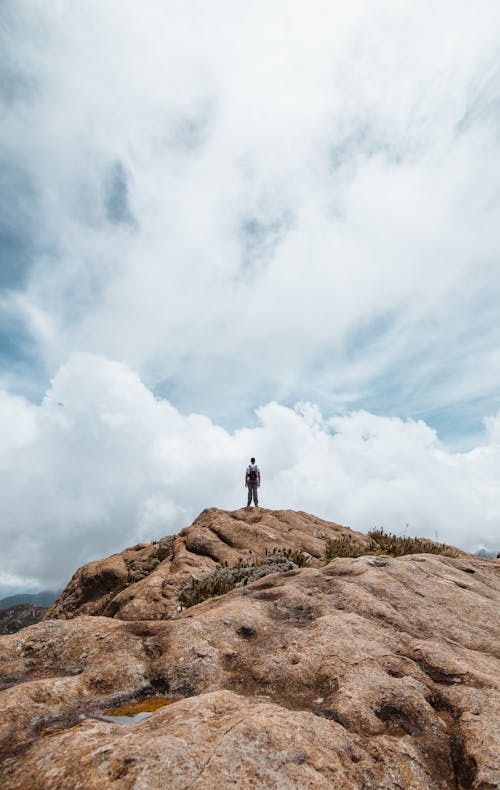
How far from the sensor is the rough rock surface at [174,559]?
810 inches

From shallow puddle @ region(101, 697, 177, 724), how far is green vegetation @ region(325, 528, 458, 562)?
18.4 metres

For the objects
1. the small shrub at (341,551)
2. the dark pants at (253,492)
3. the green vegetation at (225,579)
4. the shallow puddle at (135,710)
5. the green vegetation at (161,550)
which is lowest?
the shallow puddle at (135,710)

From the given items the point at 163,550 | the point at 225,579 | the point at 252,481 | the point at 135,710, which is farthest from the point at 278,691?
the point at 252,481

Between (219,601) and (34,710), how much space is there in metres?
6.80

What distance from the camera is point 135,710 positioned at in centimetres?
717

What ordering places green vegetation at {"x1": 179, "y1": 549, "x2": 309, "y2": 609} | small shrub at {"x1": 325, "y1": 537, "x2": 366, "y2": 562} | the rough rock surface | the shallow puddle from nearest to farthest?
the shallow puddle
green vegetation at {"x1": 179, "y1": 549, "x2": 309, "y2": 609}
the rough rock surface
small shrub at {"x1": 325, "y1": 537, "x2": 366, "y2": 562}

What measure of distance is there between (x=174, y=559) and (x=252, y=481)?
1482 cm

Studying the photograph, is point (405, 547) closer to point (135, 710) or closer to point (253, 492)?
point (253, 492)

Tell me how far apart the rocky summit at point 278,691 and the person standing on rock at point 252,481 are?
23.5 meters

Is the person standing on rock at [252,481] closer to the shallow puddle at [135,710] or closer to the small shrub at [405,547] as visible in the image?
the small shrub at [405,547]

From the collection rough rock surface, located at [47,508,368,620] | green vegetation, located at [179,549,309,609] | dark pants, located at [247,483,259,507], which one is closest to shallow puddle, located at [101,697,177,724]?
green vegetation, located at [179,549,309,609]

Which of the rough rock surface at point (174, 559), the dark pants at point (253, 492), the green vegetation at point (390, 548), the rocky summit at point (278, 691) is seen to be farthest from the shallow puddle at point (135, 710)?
the dark pants at point (253, 492)

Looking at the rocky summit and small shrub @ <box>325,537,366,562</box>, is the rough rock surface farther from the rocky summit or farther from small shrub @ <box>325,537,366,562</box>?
the rocky summit

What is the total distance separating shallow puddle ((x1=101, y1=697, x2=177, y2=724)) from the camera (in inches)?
268
